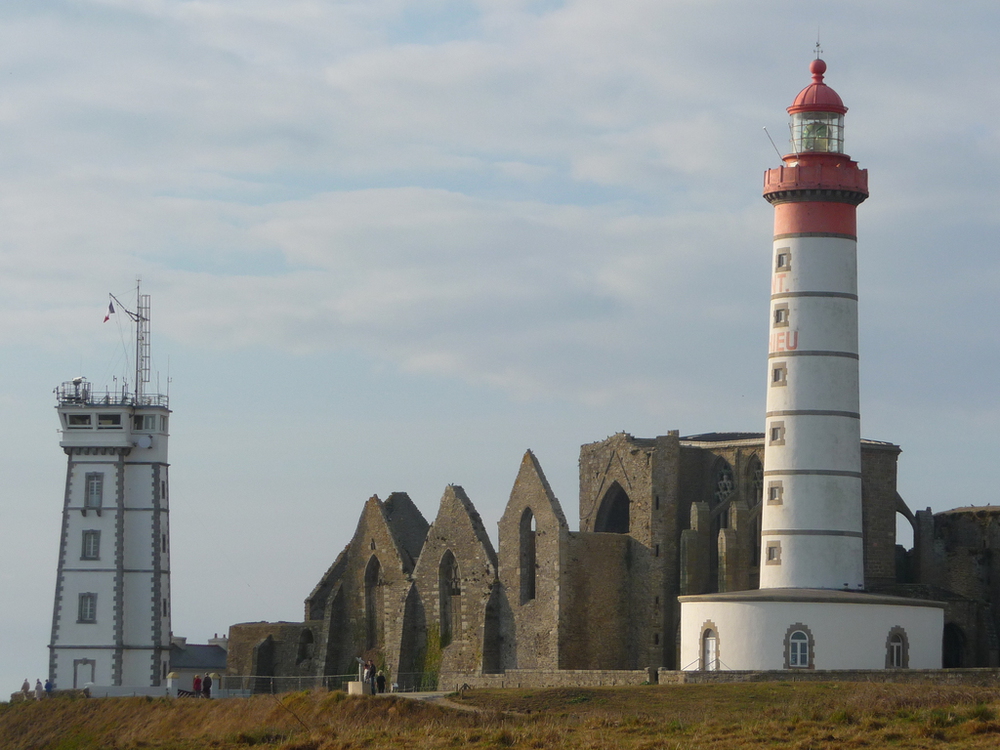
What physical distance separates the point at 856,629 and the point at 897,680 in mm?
2609

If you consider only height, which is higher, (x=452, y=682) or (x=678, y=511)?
(x=678, y=511)

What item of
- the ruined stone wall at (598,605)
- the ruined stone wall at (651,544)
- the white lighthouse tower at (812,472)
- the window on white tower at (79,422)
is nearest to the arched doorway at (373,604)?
the ruined stone wall at (598,605)

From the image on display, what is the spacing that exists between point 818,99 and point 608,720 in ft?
67.2

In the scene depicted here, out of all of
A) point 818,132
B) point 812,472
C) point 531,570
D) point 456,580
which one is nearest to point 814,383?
point 812,472

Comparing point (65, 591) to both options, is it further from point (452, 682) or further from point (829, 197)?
point (829, 197)

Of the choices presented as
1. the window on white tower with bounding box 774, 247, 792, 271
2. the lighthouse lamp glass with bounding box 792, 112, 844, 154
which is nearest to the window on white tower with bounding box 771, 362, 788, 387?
the window on white tower with bounding box 774, 247, 792, 271

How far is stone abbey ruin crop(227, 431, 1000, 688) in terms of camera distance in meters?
56.9

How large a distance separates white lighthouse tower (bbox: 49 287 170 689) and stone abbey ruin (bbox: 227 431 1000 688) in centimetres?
792

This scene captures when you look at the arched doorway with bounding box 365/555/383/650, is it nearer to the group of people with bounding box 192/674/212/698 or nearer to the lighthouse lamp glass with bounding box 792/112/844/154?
the group of people with bounding box 192/674/212/698

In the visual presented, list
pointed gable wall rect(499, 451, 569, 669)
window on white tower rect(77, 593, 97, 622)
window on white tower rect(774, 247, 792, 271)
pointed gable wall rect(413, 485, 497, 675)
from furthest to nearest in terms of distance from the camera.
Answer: window on white tower rect(77, 593, 97, 622) → pointed gable wall rect(413, 485, 497, 675) → pointed gable wall rect(499, 451, 569, 669) → window on white tower rect(774, 247, 792, 271)

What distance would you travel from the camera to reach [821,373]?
5259 centimetres

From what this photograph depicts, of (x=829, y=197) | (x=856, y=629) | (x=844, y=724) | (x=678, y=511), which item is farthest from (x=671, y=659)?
(x=844, y=724)

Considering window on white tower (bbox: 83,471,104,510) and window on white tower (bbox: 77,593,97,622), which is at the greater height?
window on white tower (bbox: 83,471,104,510)

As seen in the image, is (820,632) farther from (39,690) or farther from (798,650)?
(39,690)
